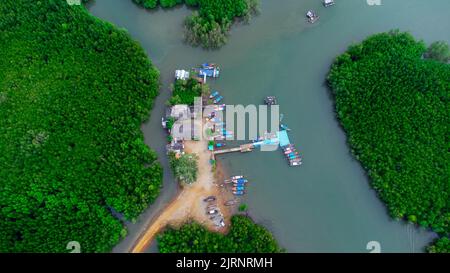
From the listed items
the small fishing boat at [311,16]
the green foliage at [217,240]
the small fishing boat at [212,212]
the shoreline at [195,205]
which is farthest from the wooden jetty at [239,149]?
the small fishing boat at [311,16]

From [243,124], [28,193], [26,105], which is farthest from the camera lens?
[243,124]

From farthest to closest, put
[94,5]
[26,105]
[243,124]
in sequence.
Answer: [94,5], [243,124], [26,105]

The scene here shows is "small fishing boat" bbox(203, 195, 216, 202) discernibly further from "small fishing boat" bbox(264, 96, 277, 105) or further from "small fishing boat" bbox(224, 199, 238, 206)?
"small fishing boat" bbox(264, 96, 277, 105)

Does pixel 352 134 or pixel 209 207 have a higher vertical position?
pixel 352 134

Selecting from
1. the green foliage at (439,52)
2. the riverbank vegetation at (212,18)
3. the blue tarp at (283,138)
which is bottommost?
the blue tarp at (283,138)

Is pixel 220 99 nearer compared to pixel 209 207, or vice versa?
pixel 209 207

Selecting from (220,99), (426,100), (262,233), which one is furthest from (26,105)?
(426,100)

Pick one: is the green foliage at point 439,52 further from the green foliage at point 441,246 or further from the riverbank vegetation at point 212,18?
the riverbank vegetation at point 212,18

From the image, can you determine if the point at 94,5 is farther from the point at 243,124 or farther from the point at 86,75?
the point at 243,124
